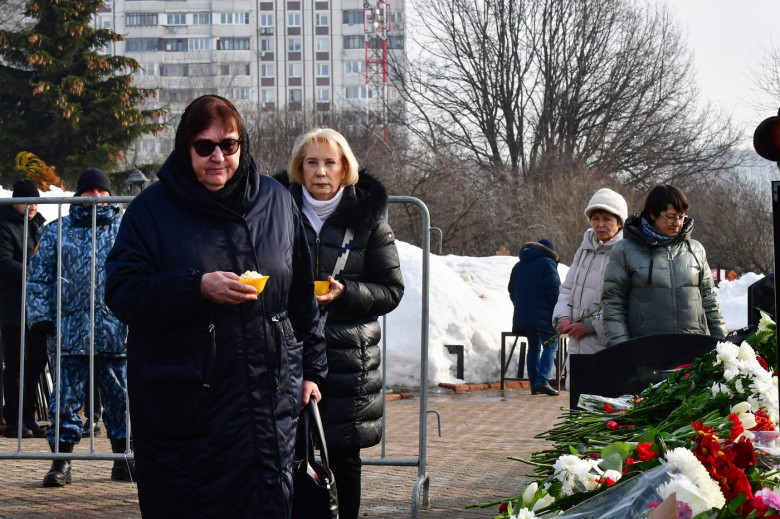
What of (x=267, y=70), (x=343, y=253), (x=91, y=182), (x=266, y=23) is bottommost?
(x=343, y=253)

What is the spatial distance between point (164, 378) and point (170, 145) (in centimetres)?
6585

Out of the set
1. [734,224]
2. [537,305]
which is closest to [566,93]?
[734,224]

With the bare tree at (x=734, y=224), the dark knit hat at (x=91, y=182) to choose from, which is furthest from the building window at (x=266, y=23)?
the dark knit hat at (x=91, y=182)

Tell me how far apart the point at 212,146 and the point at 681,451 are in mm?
1836

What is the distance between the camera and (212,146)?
150 inches

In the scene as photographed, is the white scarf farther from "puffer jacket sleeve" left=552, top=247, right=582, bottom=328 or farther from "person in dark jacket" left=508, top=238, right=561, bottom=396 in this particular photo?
"person in dark jacket" left=508, top=238, right=561, bottom=396

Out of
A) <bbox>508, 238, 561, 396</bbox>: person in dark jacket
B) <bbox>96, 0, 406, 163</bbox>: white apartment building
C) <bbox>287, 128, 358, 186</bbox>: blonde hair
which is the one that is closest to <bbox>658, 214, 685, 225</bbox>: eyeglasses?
Answer: <bbox>287, 128, 358, 186</bbox>: blonde hair

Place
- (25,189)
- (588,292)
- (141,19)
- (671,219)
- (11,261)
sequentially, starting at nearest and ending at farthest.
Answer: (671,219)
(588,292)
(11,261)
(25,189)
(141,19)

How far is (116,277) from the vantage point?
3807 millimetres

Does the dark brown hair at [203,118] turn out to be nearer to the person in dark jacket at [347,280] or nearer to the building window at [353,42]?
the person in dark jacket at [347,280]

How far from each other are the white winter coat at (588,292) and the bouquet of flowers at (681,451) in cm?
348

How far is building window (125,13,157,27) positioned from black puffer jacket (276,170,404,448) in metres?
115

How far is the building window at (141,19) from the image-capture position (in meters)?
116

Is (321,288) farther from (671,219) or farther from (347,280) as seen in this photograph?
(671,219)
